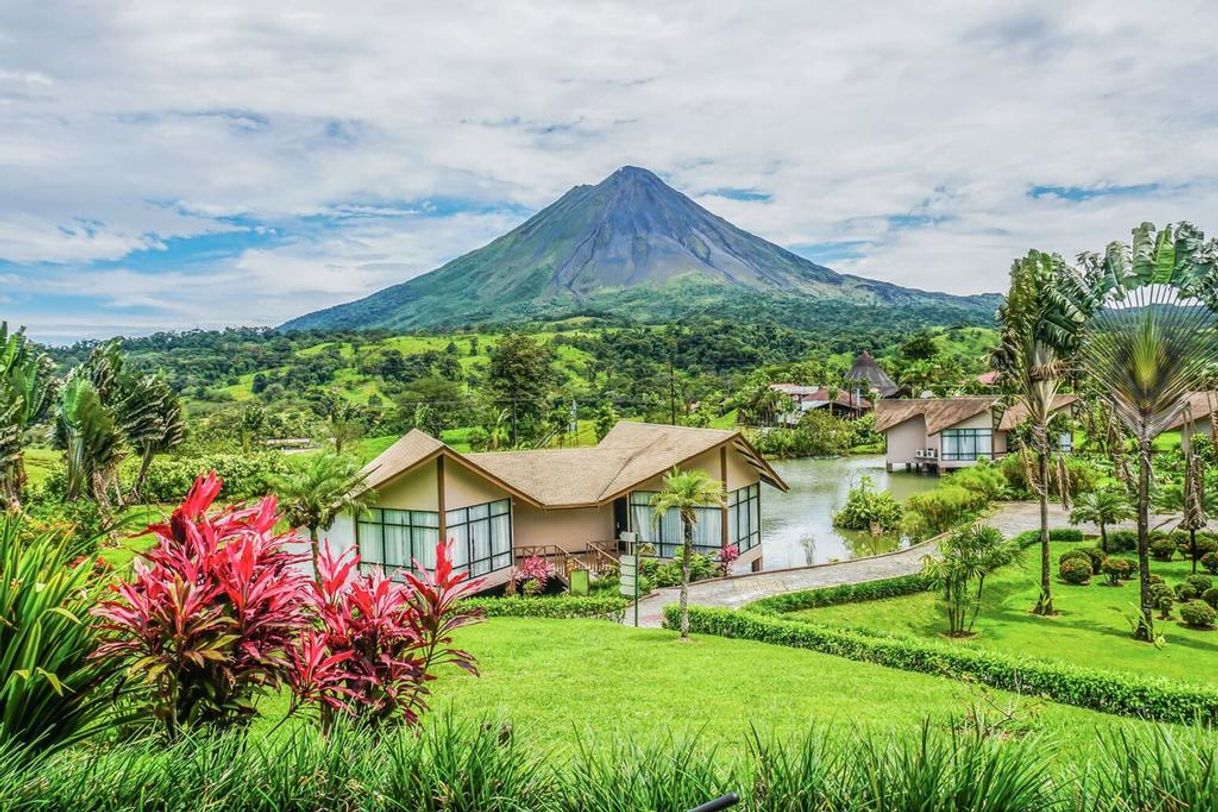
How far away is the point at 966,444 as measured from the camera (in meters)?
41.4

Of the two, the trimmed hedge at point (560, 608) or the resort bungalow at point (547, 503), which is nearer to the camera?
the trimmed hedge at point (560, 608)

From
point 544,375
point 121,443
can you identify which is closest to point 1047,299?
point 121,443

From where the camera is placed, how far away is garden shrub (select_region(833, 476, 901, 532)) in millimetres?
27688

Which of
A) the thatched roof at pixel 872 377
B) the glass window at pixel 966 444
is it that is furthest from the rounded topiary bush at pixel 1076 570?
the thatched roof at pixel 872 377

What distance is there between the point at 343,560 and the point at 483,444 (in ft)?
139

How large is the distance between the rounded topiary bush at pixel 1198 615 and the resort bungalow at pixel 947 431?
25279 mm

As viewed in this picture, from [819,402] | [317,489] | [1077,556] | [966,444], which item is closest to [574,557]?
[317,489]

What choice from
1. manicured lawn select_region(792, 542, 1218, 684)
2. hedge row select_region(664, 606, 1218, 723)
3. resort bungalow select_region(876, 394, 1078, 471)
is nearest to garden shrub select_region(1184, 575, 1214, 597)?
manicured lawn select_region(792, 542, 1218, 684)

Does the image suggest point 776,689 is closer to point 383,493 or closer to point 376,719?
point 376,719

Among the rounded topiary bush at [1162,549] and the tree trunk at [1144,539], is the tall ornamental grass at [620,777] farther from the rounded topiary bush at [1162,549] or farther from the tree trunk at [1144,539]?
the rounded topiary bush at [1162,549]

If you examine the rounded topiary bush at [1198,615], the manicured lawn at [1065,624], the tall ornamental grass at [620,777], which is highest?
the tall ornamental grass at [620,777]

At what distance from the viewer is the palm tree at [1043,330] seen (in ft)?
49.0

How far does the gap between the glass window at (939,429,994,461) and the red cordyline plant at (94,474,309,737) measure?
1655 inches

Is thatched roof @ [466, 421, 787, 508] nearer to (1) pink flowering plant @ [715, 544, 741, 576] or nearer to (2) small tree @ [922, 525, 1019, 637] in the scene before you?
(1) pink flowering plant @ [715, 544, 741, 576]
